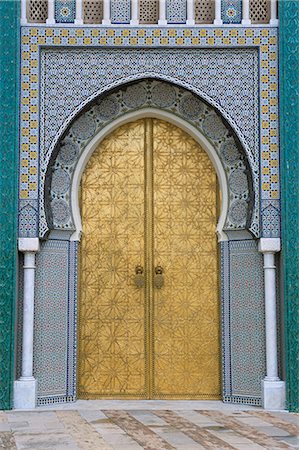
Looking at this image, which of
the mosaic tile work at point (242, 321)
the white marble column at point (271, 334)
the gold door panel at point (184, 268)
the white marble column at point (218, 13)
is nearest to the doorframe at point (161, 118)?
the gold door panel at point (184, 268)

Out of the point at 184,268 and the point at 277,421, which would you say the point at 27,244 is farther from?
the point at 277,421

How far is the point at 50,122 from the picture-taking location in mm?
6219

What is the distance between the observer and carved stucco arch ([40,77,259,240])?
6.36 meters

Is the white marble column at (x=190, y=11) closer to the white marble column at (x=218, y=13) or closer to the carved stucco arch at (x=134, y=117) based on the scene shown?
the white marble column at (x=218, y=13)

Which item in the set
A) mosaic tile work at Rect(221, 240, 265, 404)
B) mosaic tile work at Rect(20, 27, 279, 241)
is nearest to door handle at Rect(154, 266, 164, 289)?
mosaic tile work at Rect(221, 240, 265, 404)

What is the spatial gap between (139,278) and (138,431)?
174 cm

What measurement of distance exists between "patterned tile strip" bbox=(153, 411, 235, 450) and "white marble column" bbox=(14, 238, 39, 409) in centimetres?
108

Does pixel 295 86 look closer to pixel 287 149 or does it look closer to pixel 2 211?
pixel 287 149

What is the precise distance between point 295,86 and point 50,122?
2139mm

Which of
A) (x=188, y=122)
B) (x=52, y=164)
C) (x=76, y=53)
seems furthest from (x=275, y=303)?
(x=76, y=53)

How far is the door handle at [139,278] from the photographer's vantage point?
6.42m

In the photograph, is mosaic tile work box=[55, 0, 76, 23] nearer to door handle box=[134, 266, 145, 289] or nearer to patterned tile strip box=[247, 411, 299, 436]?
door handle box=[134, 266, 145, 289]

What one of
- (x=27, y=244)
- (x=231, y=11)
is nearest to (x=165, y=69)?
(x=231, y=11)

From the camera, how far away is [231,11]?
636cm
